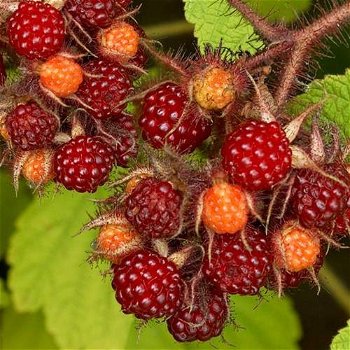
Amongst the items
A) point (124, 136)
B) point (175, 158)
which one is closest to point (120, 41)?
point (124, 136)

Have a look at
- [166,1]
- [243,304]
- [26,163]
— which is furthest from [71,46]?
[243,304]

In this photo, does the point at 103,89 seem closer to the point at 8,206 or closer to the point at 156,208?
the point at 156,208

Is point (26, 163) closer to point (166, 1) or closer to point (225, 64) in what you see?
point (225, 64)

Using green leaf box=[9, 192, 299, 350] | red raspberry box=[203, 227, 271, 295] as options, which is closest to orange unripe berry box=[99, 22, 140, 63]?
red raspberry box=[203, 227, 271, 295]

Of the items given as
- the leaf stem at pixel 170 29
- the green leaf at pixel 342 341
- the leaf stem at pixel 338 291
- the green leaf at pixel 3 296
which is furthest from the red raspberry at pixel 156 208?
the green leaf at pixel 3 296

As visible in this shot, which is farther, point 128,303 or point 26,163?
point 26,163

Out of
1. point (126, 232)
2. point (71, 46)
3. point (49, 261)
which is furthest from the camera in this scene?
point (49, 261)
